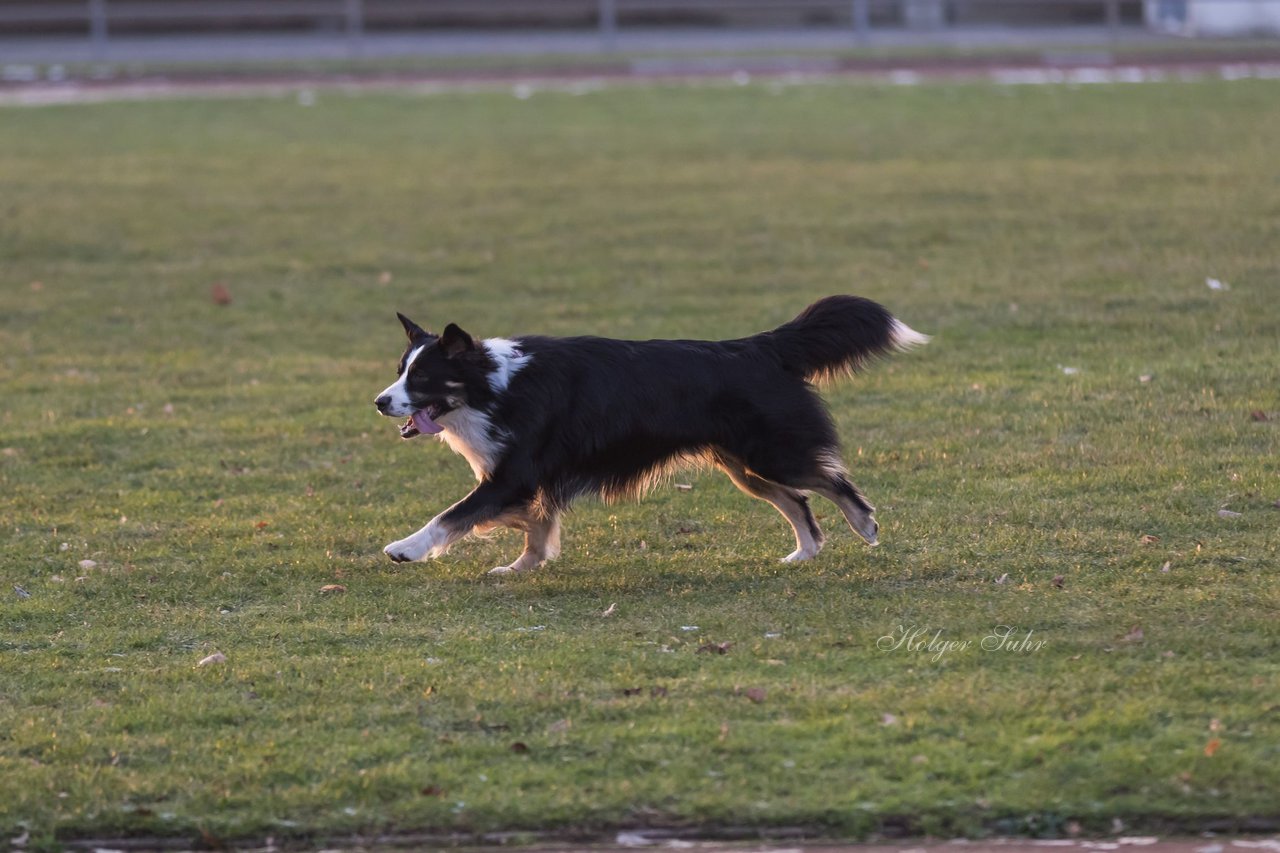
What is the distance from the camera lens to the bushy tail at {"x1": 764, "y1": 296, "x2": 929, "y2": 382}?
770 cm

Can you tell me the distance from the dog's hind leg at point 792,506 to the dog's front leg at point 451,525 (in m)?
1.10

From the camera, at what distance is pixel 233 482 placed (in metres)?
9.42

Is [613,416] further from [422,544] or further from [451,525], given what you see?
[422,544]

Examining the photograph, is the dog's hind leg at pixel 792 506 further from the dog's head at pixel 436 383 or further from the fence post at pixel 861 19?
the fence post at pixel 861 19

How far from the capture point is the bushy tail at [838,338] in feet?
25.3

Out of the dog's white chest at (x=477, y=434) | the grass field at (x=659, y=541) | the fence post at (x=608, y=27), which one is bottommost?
the grass field at (x=659, y=541)

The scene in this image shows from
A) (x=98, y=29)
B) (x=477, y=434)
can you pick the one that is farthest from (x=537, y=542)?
(x=98, y=29)

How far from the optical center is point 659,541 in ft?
26.5

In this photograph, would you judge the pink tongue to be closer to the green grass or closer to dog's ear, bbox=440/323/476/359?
dog's ear, bbox=440/323/476/359

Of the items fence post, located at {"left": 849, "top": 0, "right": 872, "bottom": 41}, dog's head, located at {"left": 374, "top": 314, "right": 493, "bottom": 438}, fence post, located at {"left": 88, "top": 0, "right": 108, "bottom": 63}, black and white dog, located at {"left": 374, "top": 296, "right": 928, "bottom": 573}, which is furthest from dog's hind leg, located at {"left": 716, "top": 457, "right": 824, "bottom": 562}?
fence post, located at {"left": 88, "top": 0, "right": 108, "bottom": 63}

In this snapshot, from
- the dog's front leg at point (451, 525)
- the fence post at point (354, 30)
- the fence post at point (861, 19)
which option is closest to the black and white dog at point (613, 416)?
the dog's front leg at point (451, 525)

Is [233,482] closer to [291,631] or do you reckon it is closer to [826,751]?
[291,631]

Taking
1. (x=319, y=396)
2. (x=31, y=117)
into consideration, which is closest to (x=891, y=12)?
(x=31, y=117)

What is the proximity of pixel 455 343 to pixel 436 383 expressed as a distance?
0.66ft
